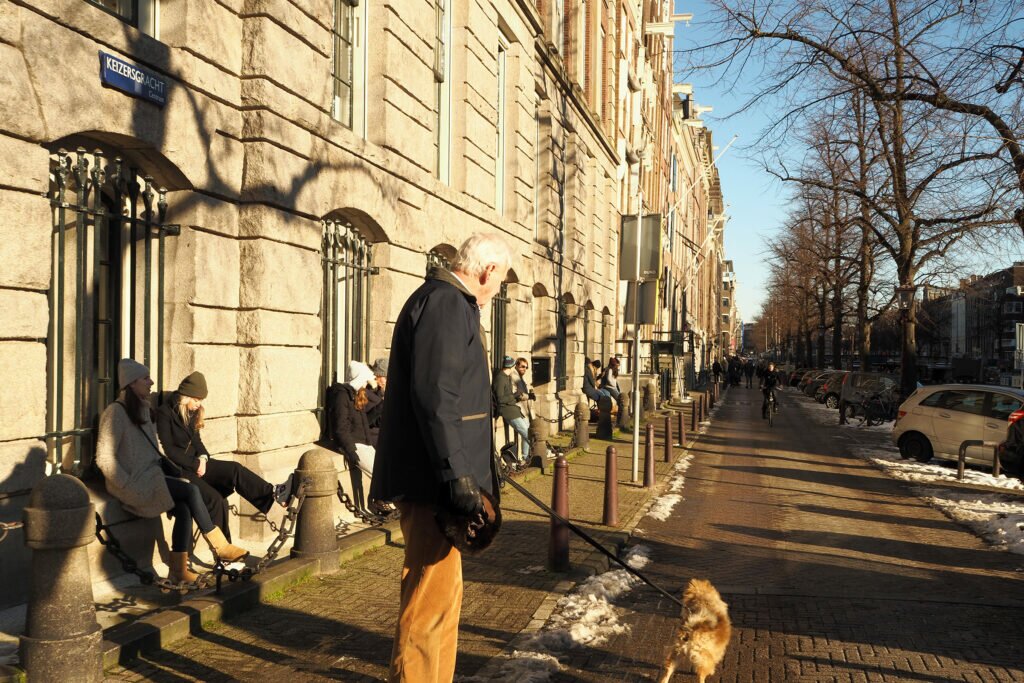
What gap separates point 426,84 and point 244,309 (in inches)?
195

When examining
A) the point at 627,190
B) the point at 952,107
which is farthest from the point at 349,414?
the point at 627,190

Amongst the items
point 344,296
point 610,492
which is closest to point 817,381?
point 610,492

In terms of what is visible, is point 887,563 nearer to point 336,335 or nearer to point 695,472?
point 336,335

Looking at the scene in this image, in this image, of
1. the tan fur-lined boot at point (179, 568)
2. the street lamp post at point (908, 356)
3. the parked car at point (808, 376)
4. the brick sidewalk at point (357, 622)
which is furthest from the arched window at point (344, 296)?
the parked car at point (808, 376)

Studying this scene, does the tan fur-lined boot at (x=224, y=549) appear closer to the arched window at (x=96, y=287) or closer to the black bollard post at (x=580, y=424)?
the arched window at (x=96, y=287)

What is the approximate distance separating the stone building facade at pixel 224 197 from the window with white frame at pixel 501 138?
5.95 feet

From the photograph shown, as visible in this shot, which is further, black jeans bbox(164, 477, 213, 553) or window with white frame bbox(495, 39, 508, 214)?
window with white frame bbox(495, 39, 508, 214)

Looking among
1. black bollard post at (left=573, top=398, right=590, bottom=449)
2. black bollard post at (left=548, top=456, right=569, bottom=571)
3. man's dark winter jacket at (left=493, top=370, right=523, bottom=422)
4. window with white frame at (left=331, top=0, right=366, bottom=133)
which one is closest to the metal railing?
black bollard post at (left=573, top=398, right=590, bottom=449)

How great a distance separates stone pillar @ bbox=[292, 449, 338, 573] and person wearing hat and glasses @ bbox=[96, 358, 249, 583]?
703 millimetres

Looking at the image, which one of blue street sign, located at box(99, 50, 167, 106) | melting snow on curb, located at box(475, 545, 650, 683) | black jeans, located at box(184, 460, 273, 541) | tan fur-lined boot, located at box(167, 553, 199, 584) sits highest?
blue street sign, located at box(99, 50, 167, 106)

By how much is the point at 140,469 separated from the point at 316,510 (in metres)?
1.31

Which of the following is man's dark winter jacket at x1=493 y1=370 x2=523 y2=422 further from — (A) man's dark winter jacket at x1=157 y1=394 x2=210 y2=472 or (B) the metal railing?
(A) man's dark winter jacket at x1=157 y1=394 x2=210 y2=472

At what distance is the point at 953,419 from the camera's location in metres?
17.0

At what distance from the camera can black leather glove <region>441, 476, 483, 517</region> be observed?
3.56m
